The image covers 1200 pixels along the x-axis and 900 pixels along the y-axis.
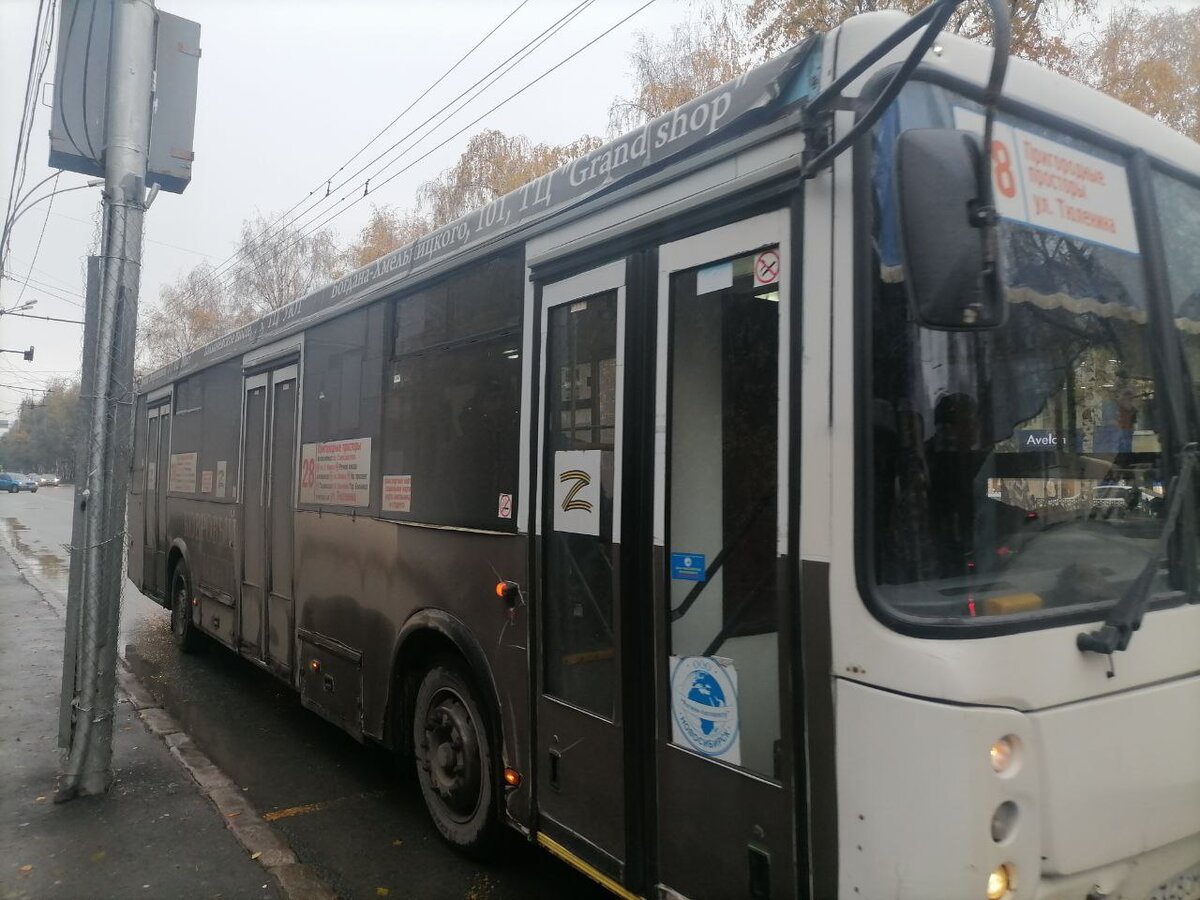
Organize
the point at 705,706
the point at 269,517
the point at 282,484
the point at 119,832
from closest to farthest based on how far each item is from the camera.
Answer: the point at 705,706, the point at 119,832, the point at 282,484, the point at 269,517

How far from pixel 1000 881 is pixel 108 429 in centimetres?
499

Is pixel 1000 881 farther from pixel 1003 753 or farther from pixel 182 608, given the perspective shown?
pixel 182 608

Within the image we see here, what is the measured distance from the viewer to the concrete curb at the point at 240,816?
3.90 m

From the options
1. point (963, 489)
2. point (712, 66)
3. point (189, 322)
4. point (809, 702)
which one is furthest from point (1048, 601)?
point (189, 322)

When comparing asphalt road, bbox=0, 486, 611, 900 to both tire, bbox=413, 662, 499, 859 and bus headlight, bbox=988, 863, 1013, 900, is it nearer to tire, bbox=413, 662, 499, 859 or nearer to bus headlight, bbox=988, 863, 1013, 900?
tire, bbox=413, 662, 499, 859

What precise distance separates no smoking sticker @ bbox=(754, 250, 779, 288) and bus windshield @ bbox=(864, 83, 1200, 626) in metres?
0.34

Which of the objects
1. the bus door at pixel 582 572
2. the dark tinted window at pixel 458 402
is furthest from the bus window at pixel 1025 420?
the dark tinted window at pixel 458 402

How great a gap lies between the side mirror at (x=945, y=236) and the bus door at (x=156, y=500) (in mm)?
9140

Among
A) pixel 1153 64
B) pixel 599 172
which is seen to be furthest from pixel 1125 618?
pixel 1153 64

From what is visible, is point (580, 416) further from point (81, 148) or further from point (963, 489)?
point (81, 148)

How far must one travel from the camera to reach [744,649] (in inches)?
104

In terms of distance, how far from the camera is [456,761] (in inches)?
164

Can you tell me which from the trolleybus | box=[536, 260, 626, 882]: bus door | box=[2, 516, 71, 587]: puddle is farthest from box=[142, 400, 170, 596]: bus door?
box=[536, 260, 626, 882]: bus door

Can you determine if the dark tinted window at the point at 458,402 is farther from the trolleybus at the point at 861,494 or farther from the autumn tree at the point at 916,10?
the autumn tree at the point at 916,10
